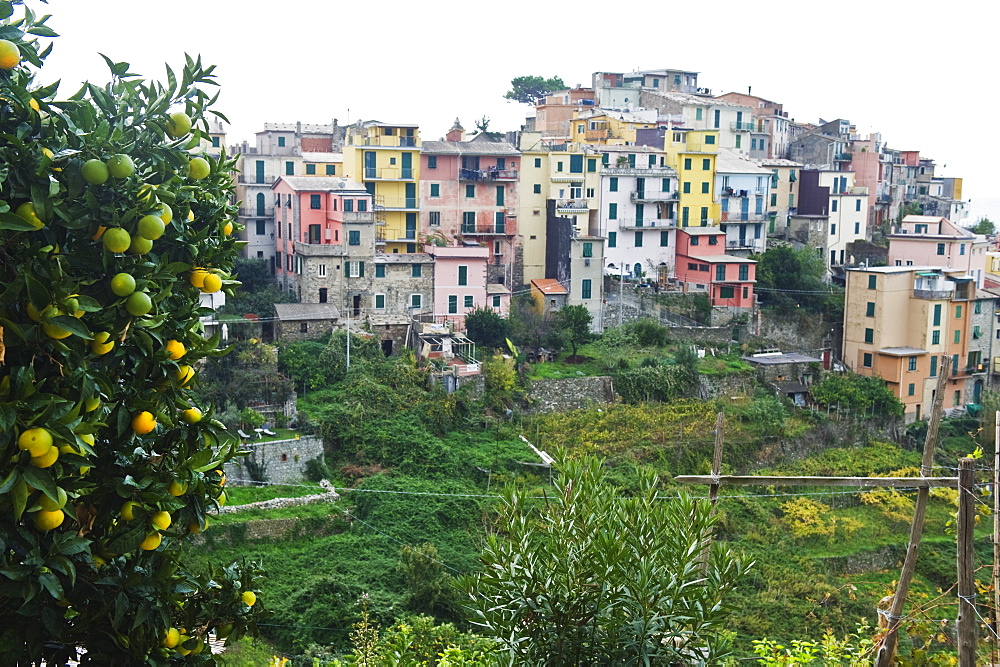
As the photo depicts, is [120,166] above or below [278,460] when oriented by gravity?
above

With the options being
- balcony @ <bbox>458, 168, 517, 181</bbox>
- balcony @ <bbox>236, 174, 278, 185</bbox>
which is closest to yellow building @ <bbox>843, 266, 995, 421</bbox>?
balcony @ <bbox>458, 168, 517, 181</bbox>

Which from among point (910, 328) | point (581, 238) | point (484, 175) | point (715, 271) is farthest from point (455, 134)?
point (910, 328)

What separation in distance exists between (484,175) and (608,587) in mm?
23150

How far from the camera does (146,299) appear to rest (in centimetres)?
351

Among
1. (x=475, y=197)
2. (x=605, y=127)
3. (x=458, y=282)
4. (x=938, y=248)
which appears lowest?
(x=458, y=282)

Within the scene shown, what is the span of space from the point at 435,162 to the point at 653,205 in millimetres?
6343

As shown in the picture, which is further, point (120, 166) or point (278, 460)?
point (278, 460)

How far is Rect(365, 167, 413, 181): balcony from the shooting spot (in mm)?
25656

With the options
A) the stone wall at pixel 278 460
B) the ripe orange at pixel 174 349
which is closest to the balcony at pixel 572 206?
the stone wall at pixel 278 460

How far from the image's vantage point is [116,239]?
349 cm

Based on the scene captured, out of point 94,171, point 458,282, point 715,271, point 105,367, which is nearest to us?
point 94,171

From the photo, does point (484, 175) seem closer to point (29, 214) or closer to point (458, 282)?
point (458, 282)

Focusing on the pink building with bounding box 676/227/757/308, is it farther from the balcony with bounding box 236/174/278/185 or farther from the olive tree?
the olive tree

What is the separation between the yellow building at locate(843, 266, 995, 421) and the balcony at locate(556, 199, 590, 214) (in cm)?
722
